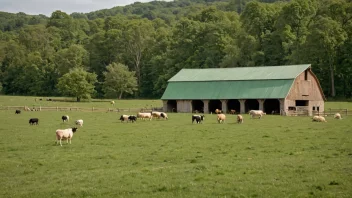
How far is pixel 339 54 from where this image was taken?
6962cm

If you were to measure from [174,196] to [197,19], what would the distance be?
93.7 meters

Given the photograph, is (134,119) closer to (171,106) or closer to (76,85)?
(171,106)

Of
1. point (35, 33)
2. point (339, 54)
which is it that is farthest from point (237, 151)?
point (35, 33)

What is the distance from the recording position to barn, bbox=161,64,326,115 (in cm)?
5359

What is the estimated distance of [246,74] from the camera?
59.4m

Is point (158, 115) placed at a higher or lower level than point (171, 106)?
lower

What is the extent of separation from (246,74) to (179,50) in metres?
35.7

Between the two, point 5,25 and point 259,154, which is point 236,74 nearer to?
point 259,154

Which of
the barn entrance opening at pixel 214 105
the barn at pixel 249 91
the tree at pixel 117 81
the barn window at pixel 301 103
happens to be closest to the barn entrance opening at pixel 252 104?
the barn at pixel 249 91

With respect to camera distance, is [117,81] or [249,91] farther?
[117,81]

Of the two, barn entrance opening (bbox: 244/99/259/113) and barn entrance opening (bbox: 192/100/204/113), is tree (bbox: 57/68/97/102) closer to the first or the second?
barn entrance opening (bbox: 192/100/204/113)

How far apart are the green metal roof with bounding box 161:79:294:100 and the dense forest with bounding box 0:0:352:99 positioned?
15956 millimetres

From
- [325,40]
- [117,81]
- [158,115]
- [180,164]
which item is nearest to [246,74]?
[325,40]

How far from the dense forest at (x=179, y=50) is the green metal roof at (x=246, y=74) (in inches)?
469
